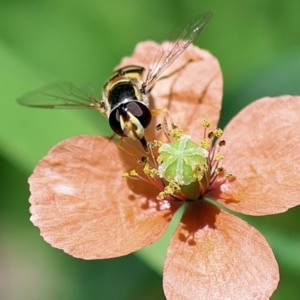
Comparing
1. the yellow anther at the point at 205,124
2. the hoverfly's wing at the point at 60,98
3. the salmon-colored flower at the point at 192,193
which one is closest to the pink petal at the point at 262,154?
the salmon-colored flower at the point at 192,193

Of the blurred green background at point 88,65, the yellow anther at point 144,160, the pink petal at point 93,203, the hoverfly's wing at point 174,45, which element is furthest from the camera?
the blurred green background at point 88,65

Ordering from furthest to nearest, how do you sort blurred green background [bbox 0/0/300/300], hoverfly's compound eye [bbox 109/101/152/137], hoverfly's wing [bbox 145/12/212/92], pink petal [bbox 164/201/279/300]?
blurred green background [bbox 0/0/300/300] → hoverfly's wing [bbox 145/12/212/92] → hoverfly's compound eye [bbox 109/101/152/137] → pink petal [bbox 164/201/279/300]

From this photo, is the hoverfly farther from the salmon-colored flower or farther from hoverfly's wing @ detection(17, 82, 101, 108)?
the salmon-colored flower

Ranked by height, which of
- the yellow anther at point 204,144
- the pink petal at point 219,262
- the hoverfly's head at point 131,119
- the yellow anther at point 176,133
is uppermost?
the hoverfly's head at point 131,119

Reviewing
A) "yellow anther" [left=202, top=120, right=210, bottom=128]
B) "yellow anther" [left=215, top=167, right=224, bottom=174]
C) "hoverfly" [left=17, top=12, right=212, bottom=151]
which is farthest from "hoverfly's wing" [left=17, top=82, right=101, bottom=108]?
"yellow anther" [left=215, top=167, right=224, bottom=174]

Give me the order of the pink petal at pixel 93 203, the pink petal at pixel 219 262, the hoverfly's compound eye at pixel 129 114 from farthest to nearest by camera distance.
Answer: the hoverfly's compound eye at pixel 129 114 → the pink petal at pixel 93 203 → the pink petal at pixel 219 262

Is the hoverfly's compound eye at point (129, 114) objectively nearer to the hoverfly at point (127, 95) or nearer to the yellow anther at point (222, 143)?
the hoverfly at point (127, 95)

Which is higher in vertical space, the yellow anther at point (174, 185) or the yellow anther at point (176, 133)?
the yellow anther at point (176, 133)

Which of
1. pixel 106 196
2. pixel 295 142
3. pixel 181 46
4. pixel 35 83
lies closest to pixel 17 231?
pixel 35 83
